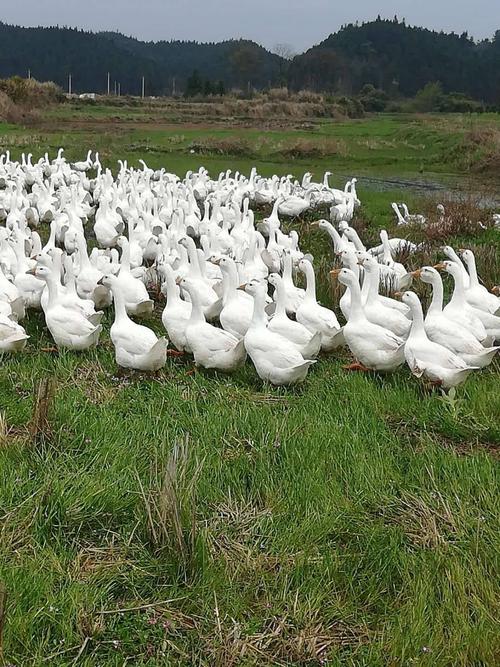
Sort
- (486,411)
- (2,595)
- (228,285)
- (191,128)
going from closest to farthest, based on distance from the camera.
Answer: (2,595)
(486,411)
(228,285)
(191,128)

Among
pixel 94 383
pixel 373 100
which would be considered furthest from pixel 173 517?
pixel 373 100

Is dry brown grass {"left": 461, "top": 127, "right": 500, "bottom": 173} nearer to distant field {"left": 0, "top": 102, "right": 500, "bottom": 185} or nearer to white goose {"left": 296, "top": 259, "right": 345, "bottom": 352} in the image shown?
distant field {"left": 0, "top": 102, "right": 500, "bottom": 185}

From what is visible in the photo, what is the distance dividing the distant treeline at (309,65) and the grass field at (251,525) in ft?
243

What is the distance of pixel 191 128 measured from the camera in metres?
39.8

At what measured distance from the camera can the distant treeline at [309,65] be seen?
9650 centimetres

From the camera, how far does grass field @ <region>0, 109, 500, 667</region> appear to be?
3.26 m

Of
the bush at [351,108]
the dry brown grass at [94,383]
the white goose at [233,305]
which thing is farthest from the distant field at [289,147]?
the dry brown grass at [94,383]

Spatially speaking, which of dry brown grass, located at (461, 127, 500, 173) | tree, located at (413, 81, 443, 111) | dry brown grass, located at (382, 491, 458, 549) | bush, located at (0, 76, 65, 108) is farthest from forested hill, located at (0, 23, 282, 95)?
dry brown grass, located at (382, 491, 458, 549)

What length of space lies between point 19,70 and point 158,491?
147m

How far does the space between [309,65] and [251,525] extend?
104 meters

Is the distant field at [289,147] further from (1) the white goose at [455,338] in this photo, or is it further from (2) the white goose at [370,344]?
(2) the white goose at [370,344]

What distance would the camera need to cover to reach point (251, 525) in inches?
A: 160

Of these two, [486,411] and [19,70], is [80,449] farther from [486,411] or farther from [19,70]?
[19,70]

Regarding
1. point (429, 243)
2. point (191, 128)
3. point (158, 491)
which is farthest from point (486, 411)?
point (191, 128)
